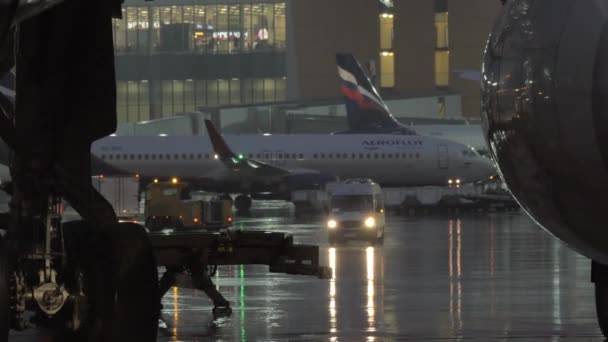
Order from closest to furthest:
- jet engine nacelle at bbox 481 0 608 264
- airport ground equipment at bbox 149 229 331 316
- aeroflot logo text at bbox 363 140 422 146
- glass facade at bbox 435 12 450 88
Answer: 1. jet engine nacelle at bbox 481 0 608 264
2. airport ground equipment at bbox 149 229 331 316
3. aeroflot logo text at bbox 363 140 422 146
4. glass facade at bbox 435 12 450 88

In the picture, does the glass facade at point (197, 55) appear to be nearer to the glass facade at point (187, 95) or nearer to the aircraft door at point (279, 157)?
the glass facade at point (187, 95)

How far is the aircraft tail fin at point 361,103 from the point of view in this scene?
234 ft

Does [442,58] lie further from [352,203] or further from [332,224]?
[332,224]

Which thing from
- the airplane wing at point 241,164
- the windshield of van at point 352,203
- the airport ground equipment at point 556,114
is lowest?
the windshield of van at point 352,203

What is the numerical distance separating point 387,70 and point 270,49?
1134 cm

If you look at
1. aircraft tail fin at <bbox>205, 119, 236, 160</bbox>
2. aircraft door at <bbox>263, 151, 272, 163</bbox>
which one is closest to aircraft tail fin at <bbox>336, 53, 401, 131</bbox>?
aircraft door at <bbox>263, 151, 272, 163</bbox>

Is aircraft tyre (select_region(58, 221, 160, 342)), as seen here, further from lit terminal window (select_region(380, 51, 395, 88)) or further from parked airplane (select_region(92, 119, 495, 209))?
lit terminal window (select_region(380, 51, 395, 88))

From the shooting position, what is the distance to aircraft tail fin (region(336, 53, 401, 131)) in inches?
2810

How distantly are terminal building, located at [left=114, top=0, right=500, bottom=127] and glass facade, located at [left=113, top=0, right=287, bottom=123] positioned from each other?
0.06 m

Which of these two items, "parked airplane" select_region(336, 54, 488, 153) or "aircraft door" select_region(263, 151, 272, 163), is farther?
"parked airplane" select_region(336, 54, 488, 153)

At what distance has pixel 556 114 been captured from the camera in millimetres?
9297

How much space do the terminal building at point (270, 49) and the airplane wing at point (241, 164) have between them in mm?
30541

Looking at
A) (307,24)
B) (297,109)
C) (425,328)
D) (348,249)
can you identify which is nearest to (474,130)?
(297,109)

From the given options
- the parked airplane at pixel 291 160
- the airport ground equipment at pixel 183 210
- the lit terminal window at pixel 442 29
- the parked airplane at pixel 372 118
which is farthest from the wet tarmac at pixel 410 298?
the lit terminal window at pixel 442 29
